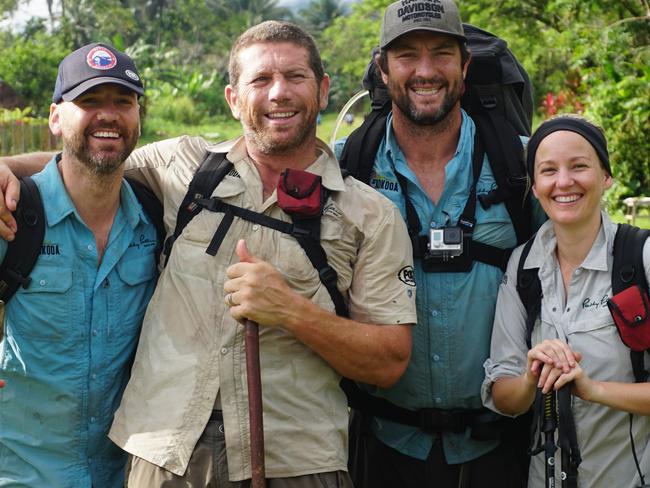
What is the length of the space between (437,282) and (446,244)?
183mm

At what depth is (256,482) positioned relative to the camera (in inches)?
125

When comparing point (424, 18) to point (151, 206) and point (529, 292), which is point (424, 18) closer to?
point (529, 292)

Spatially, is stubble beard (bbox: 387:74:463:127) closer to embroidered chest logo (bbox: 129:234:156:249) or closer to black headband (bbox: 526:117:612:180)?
black headband (bbox: 526:117:612:180)

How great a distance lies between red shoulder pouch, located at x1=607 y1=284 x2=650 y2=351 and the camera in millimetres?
3354

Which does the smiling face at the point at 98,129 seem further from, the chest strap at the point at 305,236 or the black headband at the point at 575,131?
the black headband at the point at 575,131

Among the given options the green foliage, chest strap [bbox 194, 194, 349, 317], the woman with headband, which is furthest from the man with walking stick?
the green foliage

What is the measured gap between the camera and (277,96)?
140 inches

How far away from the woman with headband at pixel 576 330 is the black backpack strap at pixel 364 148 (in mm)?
794

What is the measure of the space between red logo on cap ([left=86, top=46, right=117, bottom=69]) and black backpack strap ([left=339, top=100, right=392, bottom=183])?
123 cm

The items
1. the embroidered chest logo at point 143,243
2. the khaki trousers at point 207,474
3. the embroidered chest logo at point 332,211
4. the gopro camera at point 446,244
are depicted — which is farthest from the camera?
the gopro camera at point 446,244

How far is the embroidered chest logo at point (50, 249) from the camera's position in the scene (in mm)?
3498

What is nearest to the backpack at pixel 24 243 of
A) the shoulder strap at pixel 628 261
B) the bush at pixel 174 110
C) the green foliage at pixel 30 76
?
the shoulder strap at pixel 628 261

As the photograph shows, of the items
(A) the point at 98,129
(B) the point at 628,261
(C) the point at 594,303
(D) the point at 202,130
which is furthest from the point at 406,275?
(D) the point at 202,130

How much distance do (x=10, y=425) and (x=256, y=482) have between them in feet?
3.49
